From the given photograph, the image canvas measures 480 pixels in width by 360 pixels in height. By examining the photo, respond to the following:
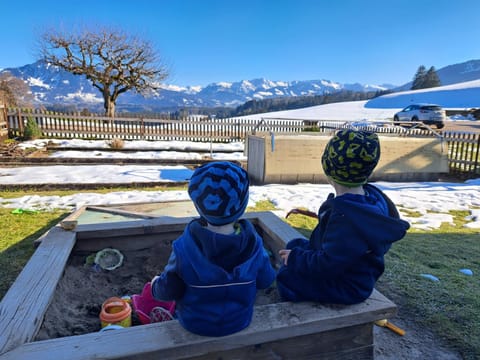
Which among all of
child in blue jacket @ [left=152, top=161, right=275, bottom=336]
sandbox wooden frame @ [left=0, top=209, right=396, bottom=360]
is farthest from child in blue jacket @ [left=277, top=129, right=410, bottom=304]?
child in blue jacket @ [left=152, top=161, right=275, bottom=336]

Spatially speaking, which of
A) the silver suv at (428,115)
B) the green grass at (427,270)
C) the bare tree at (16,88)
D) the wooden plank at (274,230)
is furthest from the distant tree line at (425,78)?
the wooden plank at (274,230)

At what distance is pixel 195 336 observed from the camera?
1531 millimetres

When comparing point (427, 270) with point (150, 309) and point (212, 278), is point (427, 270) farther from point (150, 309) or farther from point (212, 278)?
point (212, 278)

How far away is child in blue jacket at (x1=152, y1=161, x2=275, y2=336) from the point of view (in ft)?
4.55

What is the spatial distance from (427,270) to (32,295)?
3581 mm

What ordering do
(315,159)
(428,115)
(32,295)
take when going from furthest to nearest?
(428,115) < (315,159) < (32,295)

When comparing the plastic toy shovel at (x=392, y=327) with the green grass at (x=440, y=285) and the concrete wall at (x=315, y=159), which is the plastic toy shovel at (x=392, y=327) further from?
the concrete wall at (x=315, y=159)

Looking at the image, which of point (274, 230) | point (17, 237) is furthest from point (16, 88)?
point (274, 230)

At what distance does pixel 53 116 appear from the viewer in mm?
16922

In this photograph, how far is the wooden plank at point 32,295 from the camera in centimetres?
158

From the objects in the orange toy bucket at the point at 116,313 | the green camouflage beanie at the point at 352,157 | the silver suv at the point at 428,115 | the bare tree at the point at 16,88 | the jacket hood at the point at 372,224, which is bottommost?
the orange toy bucket at the point at 116,313

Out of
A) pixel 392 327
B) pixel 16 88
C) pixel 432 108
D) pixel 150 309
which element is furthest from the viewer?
pixel 16 88

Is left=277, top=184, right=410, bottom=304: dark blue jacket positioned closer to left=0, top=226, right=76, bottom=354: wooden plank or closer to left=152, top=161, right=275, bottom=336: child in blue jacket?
left=152, top=161, right=275, bottom=336: child in blue jacket

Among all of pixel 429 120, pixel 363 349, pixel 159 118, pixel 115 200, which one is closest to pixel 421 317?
pixel 363 349
